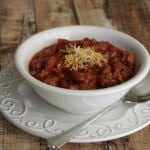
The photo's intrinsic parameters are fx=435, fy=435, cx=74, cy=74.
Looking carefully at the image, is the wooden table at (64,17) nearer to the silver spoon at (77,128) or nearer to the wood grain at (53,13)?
the wood grain at (53,13)

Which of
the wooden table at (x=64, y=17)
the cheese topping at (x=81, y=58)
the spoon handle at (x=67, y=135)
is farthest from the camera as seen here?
the wooden table at (x=64, y=17)

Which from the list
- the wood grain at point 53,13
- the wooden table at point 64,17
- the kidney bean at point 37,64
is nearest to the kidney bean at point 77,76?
the kidney bean at point 37,64

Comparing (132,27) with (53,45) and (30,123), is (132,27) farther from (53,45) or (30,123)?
(30,123)

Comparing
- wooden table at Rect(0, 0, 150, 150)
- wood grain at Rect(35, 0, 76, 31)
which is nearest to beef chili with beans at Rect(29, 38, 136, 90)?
wooden table at Rect(0, 0, 150, 150)

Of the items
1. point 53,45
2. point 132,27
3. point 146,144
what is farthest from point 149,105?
point 132,27

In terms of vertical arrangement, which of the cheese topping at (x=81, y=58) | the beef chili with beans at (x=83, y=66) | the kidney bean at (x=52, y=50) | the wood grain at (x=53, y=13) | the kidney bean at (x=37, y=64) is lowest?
the wood grain at (x=53, y=13)

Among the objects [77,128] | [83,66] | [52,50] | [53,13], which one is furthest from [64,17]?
[77,128]

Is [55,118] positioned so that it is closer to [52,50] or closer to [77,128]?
[77,128]
